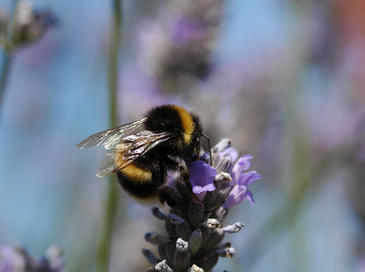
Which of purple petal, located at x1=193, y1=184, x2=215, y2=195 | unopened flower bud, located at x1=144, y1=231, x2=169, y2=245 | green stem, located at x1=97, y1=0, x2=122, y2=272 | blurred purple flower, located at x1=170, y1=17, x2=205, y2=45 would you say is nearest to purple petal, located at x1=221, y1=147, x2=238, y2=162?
purple petal, located at x1=193, y1=184, x2=215, y2=195

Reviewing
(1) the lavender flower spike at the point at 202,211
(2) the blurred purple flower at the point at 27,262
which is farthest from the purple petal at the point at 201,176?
(2) the blurred purple flower at the point at 27,262

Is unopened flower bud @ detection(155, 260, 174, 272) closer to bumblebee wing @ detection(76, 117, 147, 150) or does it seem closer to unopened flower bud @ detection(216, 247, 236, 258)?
unopened flower bud @ detection(216, 247, 236, 258)

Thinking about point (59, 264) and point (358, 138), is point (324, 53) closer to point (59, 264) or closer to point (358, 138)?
point (358, 138)

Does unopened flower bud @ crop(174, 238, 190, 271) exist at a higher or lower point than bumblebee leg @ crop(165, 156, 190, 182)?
lower

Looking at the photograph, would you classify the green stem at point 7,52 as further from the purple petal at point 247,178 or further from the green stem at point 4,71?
the purple petal at point 247,178

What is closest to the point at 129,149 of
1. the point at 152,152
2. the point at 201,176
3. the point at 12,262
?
the point at 152,152

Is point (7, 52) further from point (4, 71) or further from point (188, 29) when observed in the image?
point (188, 29)
